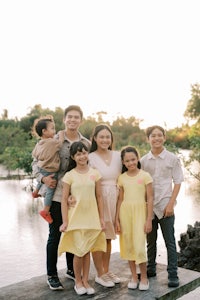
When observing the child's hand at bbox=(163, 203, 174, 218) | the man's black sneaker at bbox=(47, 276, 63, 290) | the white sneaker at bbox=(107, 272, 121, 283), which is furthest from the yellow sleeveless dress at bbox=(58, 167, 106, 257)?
the child's hand at bbox=(163, 203, 174, 218)

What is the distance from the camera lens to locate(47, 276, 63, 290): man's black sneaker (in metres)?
3.34

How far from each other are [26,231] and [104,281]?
156 inches

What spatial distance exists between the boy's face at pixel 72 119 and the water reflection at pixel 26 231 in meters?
2.14

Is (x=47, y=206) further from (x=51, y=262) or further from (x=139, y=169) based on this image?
(x=139, y=169)

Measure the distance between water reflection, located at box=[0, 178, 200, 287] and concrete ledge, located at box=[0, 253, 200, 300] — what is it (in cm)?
145

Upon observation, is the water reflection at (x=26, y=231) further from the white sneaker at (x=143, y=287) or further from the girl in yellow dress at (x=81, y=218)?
the white sneaker at (x=143, y=287)

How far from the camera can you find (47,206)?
344 centimetres

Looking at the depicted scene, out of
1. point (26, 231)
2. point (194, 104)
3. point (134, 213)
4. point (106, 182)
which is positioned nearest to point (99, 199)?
point (106, 182)

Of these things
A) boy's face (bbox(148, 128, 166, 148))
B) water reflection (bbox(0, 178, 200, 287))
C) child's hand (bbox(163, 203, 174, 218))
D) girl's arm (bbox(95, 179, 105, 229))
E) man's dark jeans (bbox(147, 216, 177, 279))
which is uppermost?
boy's face (bbox(148, 128, 166, 148))

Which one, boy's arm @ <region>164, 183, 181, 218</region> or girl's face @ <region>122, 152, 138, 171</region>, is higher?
girl's face @ <region>122, 152, 138, 171</region>

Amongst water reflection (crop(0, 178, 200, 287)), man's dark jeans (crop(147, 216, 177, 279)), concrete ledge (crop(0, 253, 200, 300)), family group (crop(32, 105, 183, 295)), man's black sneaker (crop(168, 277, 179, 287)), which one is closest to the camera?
concrete ledge (crop(0, 253, 200, 300))

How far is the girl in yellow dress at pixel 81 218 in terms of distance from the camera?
3270mm

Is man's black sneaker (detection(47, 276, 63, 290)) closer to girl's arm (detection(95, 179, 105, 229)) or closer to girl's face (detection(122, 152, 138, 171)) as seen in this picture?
girl's arm (detection(95, 179, 105, 229))

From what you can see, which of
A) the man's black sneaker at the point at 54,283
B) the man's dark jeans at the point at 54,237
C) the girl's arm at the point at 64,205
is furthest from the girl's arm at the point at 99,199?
the man's black sneaker at the point at 54,283
